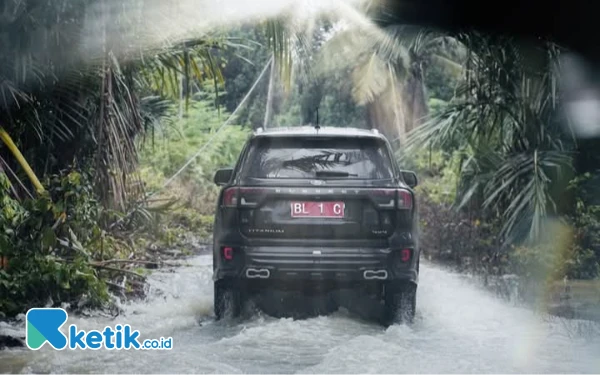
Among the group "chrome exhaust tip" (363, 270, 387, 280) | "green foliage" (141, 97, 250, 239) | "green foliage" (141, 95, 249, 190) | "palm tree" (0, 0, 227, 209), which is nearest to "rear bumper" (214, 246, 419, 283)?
"chrome exhaust tip" (363, 270, 387, 280)

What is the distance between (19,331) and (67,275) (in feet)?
3.11

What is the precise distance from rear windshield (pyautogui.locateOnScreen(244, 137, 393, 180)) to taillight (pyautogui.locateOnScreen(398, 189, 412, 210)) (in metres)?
0.17

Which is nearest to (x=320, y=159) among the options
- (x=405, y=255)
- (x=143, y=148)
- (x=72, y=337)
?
(x=405, y=255)

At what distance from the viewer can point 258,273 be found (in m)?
6.89

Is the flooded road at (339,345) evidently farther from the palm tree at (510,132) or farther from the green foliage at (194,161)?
the green foliage at (194,161)

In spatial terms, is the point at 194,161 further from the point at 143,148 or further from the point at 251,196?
the point at 251,196

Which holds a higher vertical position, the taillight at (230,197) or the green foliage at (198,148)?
the taillight at (230,197)

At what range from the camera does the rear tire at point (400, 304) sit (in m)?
7.26

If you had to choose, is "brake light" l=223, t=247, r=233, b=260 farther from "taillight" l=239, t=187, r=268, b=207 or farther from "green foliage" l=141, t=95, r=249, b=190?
"green foliage" l=141, t=95, r=249, b=190

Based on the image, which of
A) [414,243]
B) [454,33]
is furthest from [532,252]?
[414,243]

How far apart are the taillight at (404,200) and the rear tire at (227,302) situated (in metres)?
1.38

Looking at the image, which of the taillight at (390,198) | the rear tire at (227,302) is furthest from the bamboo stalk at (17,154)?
the taillight at (390,198)

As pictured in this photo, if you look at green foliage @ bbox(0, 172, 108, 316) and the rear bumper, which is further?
green foliage @ bbox(0, 172, 108, 316)

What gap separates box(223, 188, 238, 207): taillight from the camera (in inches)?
277
